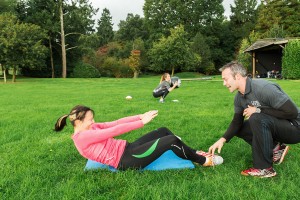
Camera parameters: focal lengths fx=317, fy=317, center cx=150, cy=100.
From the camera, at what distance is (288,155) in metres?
4.67

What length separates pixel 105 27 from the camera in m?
67.1

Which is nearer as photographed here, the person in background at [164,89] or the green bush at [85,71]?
the person in background at [164,89]

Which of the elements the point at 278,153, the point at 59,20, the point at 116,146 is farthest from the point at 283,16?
the point at 116,146

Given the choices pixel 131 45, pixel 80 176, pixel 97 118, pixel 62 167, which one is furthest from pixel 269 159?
pixel 131 45

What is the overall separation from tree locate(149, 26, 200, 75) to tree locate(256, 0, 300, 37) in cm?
1413

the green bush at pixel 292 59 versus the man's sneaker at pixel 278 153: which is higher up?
the green bush at pixel 292 59

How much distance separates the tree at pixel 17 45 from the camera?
2758 cm

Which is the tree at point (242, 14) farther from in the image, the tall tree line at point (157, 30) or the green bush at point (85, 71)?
the green bush at point (85, 71)

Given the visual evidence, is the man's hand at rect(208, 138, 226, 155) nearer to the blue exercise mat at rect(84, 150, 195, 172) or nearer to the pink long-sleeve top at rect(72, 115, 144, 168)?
the blue exercise mat at rect(84, 150, 195, 172)

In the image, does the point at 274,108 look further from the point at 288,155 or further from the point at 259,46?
the point at 259,46

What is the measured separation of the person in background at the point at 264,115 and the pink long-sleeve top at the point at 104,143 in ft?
4.37

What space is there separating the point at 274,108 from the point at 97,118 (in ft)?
18.2

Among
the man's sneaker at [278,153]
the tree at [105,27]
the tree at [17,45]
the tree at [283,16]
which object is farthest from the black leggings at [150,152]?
the tree at [105,27]

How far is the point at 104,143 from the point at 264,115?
2.01 metres
